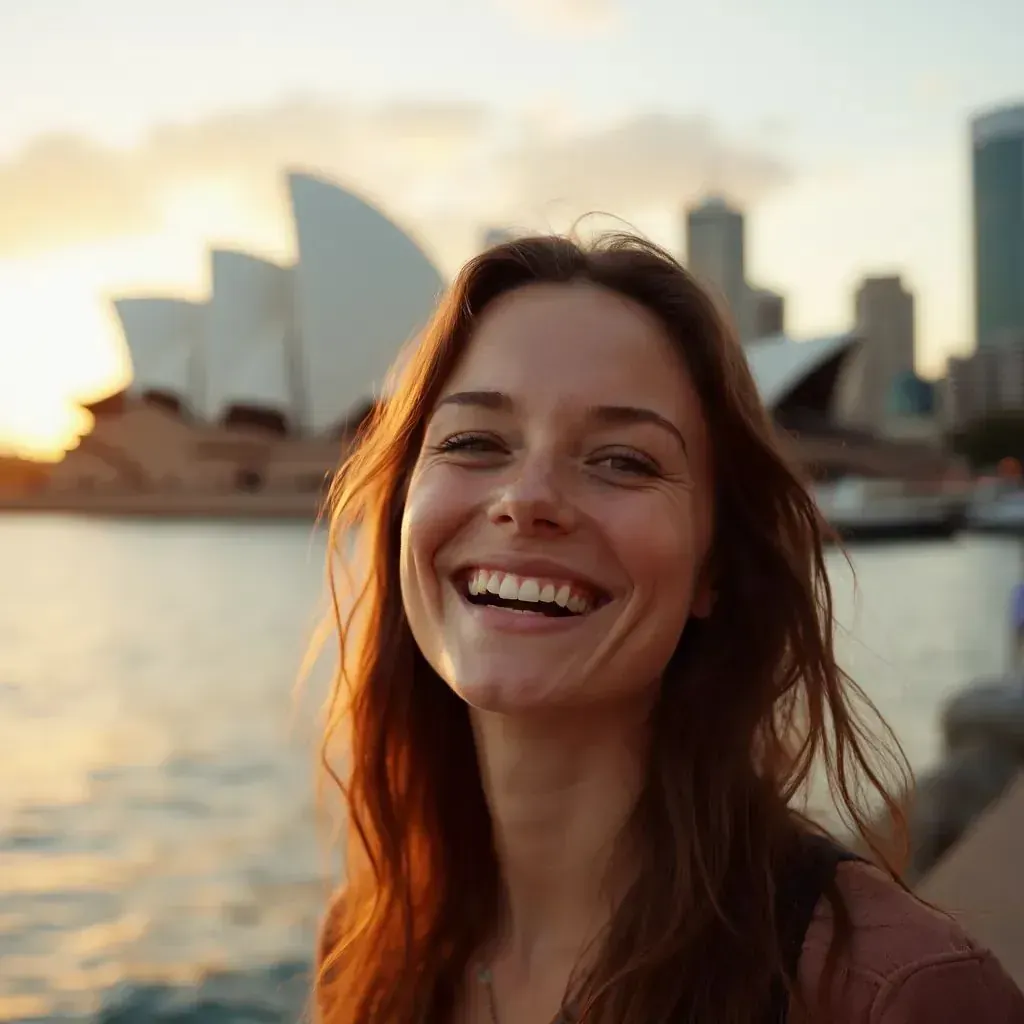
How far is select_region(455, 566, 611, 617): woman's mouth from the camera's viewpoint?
1045 mm

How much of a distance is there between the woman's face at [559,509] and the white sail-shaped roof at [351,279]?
31.0 meters

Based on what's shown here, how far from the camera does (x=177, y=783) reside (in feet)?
19.1

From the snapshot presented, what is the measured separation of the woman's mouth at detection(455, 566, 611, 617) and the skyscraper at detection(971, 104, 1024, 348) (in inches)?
4859

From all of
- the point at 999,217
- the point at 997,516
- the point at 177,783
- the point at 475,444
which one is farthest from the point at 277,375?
the point at 999,217

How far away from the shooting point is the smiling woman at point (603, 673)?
1014 mm

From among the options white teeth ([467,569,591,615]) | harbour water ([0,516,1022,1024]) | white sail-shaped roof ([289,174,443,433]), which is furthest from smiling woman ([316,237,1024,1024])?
white sail-shaped roof ([289,174,443,433])

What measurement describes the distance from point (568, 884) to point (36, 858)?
4.22 m

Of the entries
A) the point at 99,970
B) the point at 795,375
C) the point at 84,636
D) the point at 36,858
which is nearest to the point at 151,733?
the point at 36,858

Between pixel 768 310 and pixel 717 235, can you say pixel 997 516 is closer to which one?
pixel 768 310

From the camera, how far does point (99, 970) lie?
12.1ft

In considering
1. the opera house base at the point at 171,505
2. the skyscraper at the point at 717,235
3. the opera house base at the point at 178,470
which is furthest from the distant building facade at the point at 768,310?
the opera house base at the point at 171,505

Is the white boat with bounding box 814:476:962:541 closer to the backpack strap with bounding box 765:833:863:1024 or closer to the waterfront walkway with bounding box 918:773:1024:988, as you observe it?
the waterfront walkway with bounding box 918:773:1024:988

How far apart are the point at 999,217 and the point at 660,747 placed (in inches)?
5138

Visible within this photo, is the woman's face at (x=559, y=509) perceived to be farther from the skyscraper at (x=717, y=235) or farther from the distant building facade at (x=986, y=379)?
the distant building facade at (x=986, y=379)
